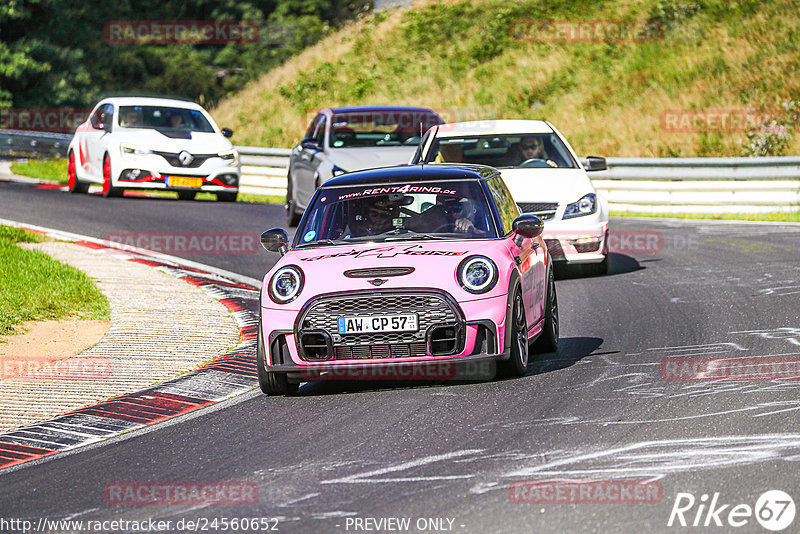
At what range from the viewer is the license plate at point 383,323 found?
8258mm

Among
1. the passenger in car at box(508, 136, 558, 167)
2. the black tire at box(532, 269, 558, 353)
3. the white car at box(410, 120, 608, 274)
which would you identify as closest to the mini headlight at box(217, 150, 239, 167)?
the white car at box(410, 120, 608, 274)

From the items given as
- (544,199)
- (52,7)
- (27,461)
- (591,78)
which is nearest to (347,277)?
(27,461)

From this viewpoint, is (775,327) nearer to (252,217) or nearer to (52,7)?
(252,217)

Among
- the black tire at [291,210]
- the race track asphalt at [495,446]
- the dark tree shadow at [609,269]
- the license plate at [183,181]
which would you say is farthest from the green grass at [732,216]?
the race track asphalt at [495,446]

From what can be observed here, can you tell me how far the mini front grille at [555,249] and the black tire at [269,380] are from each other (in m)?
5.75

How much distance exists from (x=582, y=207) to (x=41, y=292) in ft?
18.5

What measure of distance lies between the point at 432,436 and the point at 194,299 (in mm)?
6153

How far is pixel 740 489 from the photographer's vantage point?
5.73 meters

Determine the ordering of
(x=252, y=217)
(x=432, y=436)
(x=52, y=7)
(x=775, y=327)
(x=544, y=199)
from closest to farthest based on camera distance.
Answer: (x=432, y=436)
(x=775, y=327)
(x=544, y=199)
(x=252, y=217)
(x=52, y=7)

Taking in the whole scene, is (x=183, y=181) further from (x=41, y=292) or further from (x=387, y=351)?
(x=387, y=351)

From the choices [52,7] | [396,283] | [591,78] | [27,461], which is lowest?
[27,461]

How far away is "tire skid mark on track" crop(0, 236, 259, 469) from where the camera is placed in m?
7.51

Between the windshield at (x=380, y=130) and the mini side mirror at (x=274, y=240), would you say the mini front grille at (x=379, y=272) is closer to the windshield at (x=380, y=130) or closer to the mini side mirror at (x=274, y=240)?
the mini side mirror at (x=274, y=240)

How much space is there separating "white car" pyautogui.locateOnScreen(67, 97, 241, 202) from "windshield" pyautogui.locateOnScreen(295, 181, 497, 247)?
1208 centimetres
